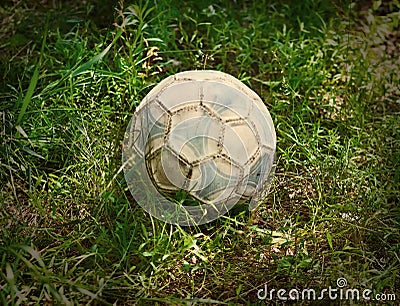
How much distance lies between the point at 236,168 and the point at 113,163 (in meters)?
0.60

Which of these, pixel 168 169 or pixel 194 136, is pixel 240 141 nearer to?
pixel 194 136

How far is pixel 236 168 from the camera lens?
258 cm

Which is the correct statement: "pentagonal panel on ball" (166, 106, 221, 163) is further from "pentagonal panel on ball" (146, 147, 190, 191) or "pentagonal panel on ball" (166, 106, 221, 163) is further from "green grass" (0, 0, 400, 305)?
"green grass" (0, 0, 400, 305)

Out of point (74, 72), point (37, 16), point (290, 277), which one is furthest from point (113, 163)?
point (37, 16)

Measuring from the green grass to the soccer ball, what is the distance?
3.9 inches

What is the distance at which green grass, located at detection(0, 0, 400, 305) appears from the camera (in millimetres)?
2467

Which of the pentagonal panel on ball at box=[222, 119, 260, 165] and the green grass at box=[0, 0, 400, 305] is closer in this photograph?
the green grass at box=[0, 0, 400, 305]

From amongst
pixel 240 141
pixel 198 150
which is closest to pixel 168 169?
pixel 198 150

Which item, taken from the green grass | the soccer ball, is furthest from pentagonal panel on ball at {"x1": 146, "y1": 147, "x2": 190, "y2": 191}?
the green grass

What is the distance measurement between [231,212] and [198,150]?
1.24 feet

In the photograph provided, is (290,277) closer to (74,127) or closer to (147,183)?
(147,183)

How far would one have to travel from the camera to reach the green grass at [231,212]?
247cm

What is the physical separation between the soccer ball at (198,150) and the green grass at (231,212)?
0.10 m

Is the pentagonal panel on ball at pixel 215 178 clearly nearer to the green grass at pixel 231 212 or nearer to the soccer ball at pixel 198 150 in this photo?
the soccer ball at pixel 198 150
